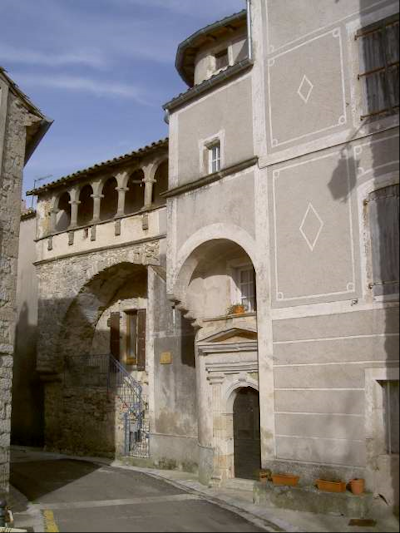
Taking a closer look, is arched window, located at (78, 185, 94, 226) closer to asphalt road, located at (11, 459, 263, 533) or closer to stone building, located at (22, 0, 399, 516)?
stone building, located at (22, 0, 399, 516)

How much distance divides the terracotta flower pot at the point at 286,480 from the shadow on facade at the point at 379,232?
1426 mm

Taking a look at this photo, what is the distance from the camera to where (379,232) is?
392 inches

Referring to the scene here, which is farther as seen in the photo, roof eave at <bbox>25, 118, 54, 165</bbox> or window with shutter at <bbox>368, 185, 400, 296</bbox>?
roof eave at <bbox>25, 118, 54, 165</bbox>

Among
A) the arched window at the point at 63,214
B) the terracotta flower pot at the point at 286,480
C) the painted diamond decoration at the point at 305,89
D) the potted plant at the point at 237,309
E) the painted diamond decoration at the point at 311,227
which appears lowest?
the terracotta flower pot at the point at 286,480

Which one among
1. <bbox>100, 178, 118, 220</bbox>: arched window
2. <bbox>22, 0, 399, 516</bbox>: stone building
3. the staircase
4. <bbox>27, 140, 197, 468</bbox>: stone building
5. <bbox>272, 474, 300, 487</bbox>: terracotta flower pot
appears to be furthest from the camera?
<bbox>100, 178, 118, 220</bbox>: arched window

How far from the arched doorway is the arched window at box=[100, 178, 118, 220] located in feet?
33.0

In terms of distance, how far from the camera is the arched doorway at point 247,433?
12.5 metres

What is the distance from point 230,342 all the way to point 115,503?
12.5 feet

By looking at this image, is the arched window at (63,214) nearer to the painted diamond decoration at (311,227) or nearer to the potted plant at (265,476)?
the painted diamond decoration at (311,227)

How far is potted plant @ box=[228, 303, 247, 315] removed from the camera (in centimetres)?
1267

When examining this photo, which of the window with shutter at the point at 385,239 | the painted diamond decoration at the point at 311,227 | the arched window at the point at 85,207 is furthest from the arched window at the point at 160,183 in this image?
the window with shutter at the point at 385,239

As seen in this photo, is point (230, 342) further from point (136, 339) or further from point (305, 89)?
point (136, 339)

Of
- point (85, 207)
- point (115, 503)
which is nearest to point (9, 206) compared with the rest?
point (115, 503)

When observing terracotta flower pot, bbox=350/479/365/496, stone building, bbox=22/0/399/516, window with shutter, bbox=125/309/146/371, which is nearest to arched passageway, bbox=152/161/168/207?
stone building, bbox=22/0/399/516
